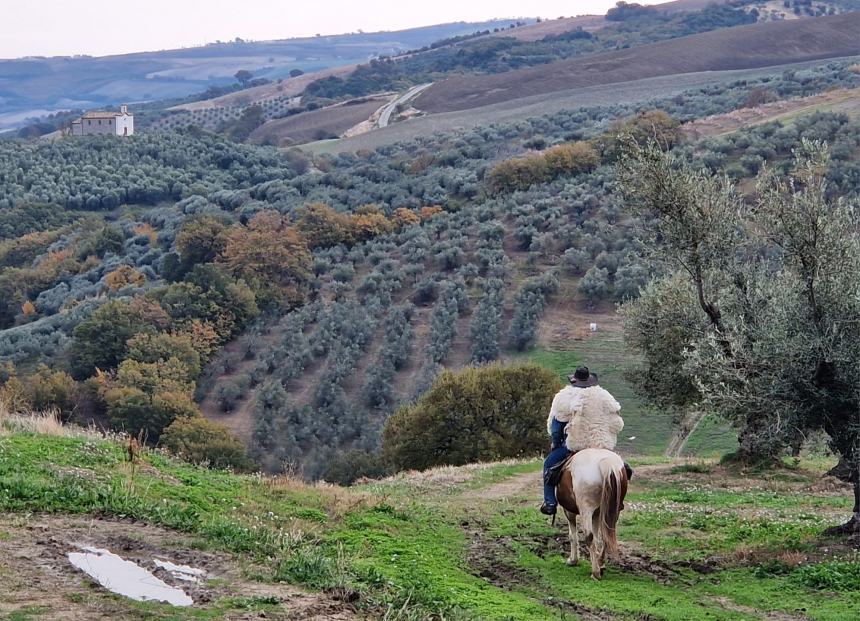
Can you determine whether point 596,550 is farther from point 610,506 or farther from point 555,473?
point 555,473

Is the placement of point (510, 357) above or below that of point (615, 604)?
below

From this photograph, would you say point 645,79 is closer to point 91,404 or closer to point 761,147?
point 761,147

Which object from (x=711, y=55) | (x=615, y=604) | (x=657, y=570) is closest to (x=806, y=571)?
(x=657, y=570)

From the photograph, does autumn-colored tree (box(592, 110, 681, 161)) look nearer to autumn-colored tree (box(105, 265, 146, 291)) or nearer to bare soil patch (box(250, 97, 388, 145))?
autumn-colored tree (box(105, 265, 146, 291))

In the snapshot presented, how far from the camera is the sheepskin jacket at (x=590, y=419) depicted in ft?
41.5

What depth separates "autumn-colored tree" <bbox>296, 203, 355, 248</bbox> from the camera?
58938 millimetres

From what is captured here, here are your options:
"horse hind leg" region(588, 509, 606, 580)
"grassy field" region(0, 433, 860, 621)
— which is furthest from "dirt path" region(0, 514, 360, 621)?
"horse hind leg" region(588, 509, 606, 580)

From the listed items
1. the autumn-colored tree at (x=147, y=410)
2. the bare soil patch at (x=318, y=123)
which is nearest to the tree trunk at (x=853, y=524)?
the autumn-colored tree at (x=147, y=410)

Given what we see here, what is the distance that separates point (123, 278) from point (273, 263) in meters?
11.5

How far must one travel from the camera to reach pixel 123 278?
60500 mm

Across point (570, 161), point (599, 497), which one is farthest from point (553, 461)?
point (570, 161)

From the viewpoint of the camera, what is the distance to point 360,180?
7850 cm

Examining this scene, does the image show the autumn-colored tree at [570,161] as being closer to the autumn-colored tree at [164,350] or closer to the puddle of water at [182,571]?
the autumn-colored tree at [164,350]

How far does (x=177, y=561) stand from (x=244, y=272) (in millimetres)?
44140
